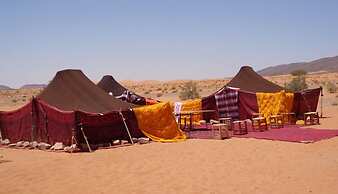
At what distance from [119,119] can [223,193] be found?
797 cm

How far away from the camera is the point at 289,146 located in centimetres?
1341

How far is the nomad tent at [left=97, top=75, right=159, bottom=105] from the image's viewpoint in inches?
924

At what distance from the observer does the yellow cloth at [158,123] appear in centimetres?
1623

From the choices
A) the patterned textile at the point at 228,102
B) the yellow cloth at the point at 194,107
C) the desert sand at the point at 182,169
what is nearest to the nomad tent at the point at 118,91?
the yellow cloth at the point at 194,107

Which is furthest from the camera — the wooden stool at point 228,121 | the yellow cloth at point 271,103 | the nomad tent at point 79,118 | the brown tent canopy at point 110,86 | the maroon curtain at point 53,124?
the brown tent canopy at point 110,86

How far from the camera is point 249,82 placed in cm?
2361

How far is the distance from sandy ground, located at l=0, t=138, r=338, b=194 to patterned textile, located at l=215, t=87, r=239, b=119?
21.2ft

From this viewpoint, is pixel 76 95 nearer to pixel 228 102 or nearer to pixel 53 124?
pixel 53 124

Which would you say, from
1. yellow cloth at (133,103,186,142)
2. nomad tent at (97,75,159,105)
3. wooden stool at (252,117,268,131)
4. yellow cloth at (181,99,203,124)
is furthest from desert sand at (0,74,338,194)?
nomad tent at (97,75,159,105)

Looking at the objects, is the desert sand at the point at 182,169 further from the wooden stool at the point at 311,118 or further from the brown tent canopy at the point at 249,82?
the brown tent canopy at the point at 249,82

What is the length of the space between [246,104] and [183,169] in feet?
35.5

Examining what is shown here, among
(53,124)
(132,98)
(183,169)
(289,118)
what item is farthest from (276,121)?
(183,169)

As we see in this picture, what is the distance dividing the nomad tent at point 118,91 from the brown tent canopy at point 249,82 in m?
4.22

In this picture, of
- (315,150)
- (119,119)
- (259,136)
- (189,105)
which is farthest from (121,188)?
(189,105)
